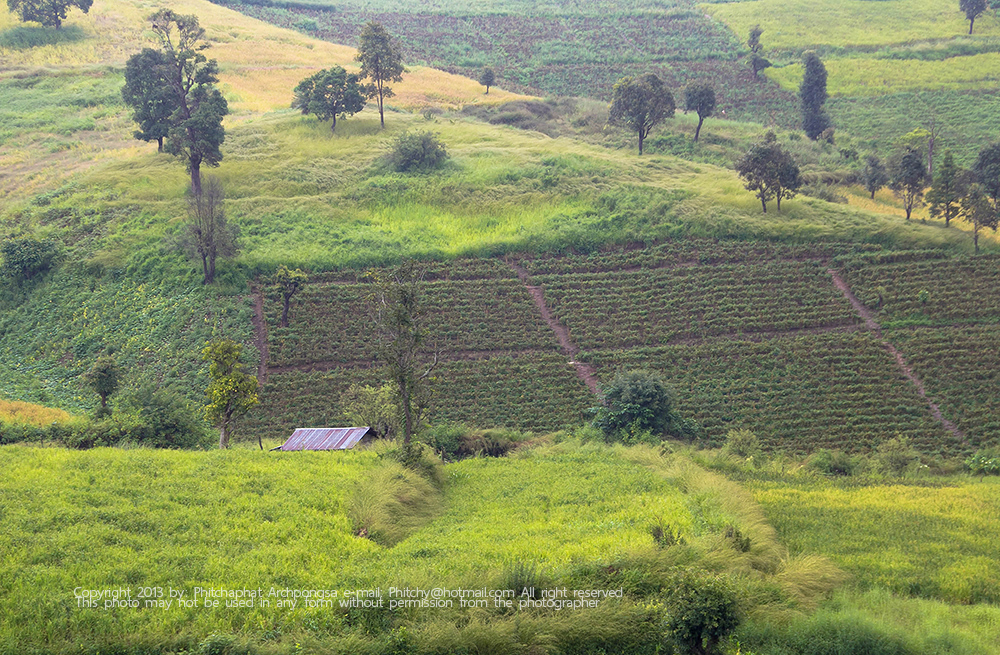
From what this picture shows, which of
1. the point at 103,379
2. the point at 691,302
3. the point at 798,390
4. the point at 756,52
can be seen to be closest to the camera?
the point at 103,379

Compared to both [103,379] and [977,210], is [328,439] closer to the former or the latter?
[103,379]

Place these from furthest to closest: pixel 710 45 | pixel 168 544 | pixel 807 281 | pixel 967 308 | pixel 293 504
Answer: pixel 710 45
pixel 807 281
pixel 967 308
pixel 293 504
pixel 168 544

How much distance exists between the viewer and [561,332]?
4369 cm

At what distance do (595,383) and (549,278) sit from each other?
956 cm

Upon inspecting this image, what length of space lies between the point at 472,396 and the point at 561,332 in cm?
714

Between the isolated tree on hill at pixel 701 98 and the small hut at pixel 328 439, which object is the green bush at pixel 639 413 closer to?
the small hut at pixel 328 439

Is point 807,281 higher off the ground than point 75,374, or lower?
higher

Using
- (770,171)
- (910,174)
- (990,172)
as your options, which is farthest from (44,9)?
(990,172)

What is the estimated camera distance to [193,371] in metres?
40.4

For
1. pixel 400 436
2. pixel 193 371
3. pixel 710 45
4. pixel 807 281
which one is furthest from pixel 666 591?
pixel 710 45

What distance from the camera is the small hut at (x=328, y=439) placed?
3052cm

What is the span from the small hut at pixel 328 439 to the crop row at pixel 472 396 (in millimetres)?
4866

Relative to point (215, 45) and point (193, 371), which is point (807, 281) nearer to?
point (193, 371)

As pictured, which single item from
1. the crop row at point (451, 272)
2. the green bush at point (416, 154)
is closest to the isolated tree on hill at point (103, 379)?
the crop row at point (451, 272)
